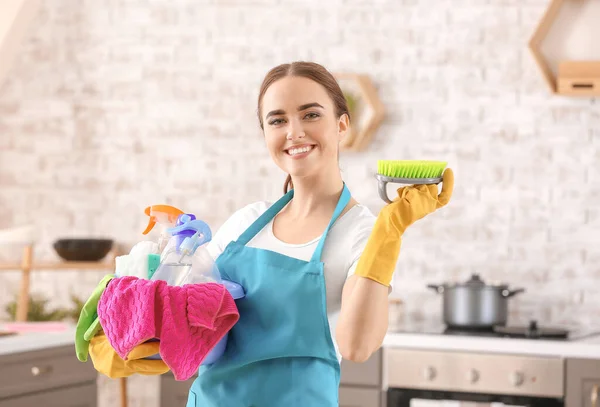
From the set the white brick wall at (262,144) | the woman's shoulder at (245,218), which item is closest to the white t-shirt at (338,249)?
the woman's shoulder at (245,218)

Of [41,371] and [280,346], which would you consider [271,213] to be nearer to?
[280,346]

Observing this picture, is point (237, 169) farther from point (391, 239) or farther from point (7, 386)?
point (391, 239)

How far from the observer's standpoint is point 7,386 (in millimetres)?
3699

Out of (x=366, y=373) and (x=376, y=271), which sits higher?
(x=376, y=271)

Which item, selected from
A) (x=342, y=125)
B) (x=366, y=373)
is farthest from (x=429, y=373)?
(x=342, y=125)

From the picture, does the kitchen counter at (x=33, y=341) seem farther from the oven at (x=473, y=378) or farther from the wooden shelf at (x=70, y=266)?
the oven at (x=473, y=378)

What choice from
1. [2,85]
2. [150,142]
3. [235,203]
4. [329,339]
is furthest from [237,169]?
[329,339]

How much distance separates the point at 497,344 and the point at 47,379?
6.89 feet

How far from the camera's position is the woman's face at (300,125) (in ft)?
A: 6.34

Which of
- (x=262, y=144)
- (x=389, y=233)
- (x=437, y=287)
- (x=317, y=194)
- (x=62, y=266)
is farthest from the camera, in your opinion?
(x=262, y=144)

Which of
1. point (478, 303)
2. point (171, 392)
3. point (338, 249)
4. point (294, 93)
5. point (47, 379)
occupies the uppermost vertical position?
point (294, 93)

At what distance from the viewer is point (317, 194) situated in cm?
204

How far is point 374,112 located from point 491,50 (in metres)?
0.75

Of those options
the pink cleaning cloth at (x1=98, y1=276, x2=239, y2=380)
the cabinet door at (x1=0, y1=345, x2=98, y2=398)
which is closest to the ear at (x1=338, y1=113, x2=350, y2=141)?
the pink cleaning cloth at (x1=98, y1=276, x2=239, y2=380)
